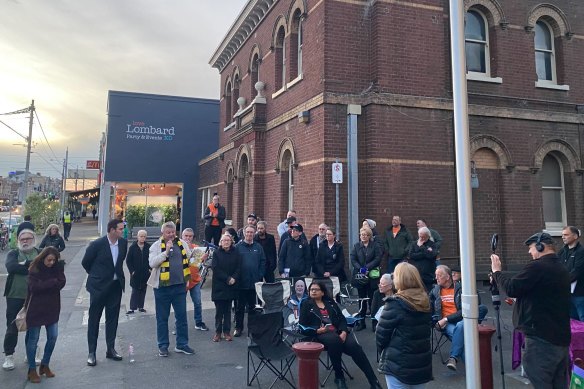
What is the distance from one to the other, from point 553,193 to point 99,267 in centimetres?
1223

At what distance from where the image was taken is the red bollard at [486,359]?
473 cm

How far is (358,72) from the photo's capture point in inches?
414

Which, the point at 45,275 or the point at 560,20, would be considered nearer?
the point at 45,275

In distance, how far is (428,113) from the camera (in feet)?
34.4

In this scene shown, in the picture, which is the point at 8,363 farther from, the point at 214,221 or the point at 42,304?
the point at 214,221

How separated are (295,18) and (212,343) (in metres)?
9.97

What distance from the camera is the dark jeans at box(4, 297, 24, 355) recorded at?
5391 mm

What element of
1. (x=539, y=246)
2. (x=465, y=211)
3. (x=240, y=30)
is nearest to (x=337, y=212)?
(x=465, y=211)

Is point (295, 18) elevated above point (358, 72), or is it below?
above

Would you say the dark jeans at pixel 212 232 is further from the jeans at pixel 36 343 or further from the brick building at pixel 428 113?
the jeans at pixel 36 343

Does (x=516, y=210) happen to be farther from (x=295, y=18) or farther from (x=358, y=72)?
(x=295, y=18)

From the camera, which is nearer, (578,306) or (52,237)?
(578,306)

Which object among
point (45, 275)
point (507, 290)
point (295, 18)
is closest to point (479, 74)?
point (295, 18)

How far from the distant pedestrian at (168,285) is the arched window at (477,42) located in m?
9.79
